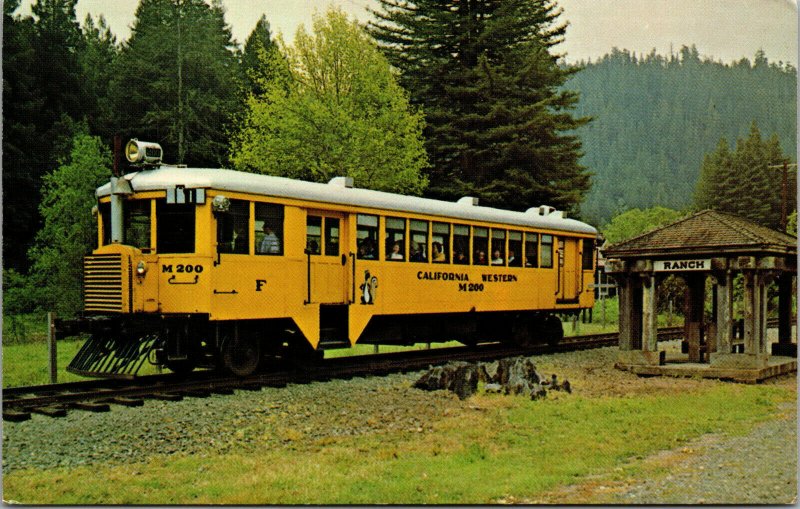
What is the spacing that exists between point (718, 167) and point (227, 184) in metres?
9.83

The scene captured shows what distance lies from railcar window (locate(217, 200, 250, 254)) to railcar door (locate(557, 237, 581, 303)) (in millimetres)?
9514

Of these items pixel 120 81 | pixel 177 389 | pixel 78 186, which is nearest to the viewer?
pixel 177 389

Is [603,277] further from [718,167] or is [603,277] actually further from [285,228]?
[285,228]

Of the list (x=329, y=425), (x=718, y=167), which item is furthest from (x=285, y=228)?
(x=718, y=167)

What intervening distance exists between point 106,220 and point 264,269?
245 cm

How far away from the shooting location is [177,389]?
36.3 feet

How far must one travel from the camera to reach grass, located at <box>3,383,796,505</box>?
693 cm

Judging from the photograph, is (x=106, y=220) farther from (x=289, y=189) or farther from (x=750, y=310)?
(x=750, y=310)

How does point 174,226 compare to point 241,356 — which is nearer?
point 174,226

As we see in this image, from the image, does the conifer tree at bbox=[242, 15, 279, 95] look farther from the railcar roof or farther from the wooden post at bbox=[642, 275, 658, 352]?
the wooden post at bbox=[642, 275, 658, 352]

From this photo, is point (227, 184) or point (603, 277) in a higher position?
point (227, 184)

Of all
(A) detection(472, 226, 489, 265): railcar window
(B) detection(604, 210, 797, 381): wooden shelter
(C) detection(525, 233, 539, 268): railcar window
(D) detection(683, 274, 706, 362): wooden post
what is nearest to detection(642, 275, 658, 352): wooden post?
(B) detection(604, 210, 797, 381): wooden shelter

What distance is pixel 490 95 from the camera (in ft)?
59.5

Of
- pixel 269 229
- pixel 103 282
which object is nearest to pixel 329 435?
pixel 269 229
